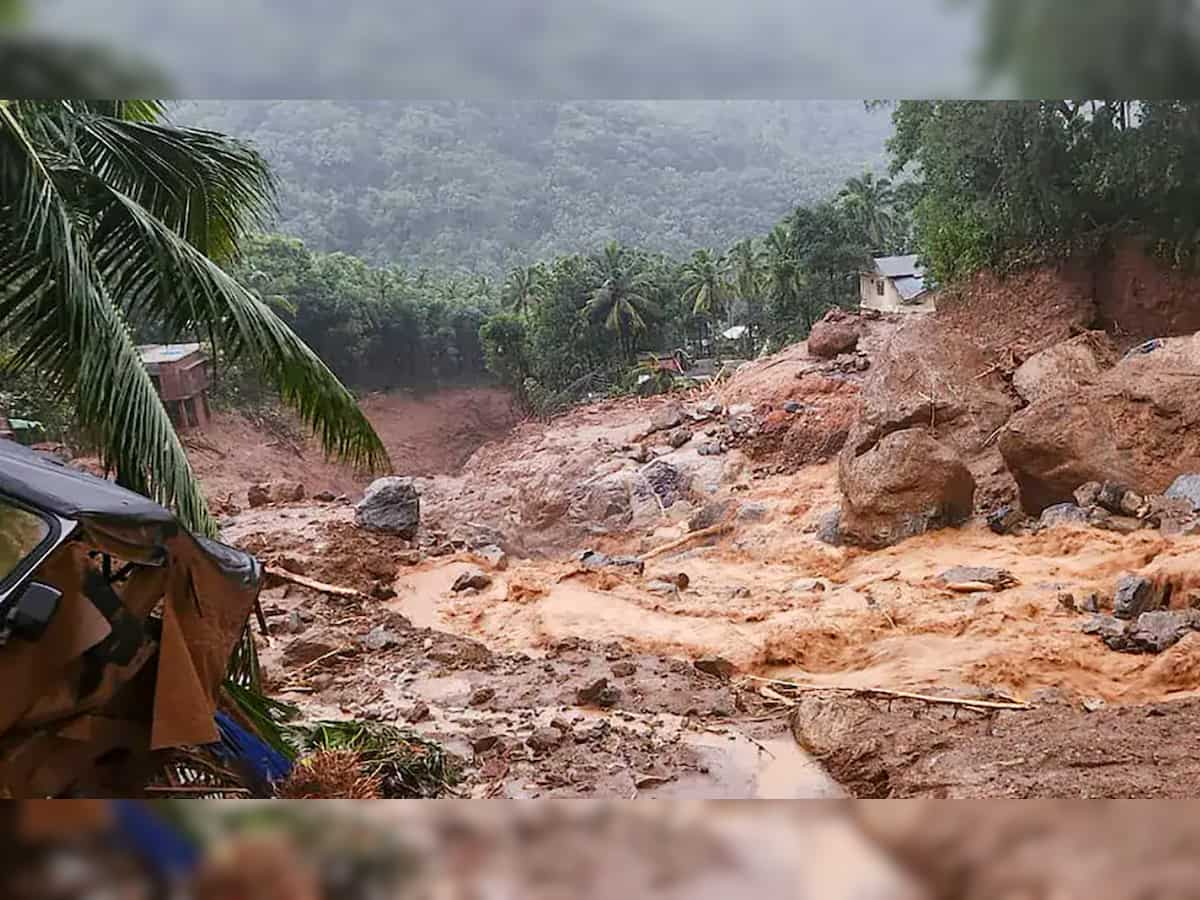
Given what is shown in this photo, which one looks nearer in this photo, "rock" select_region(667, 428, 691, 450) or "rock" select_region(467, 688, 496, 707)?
"rock" select_region(467, 688, 496, 707)

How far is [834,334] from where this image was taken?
10.2 ft

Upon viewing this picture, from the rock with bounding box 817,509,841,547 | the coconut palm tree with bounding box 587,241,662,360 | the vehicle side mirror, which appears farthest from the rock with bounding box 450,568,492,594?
the vehicle side mirror

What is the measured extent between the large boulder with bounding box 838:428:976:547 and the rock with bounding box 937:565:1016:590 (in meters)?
0.14

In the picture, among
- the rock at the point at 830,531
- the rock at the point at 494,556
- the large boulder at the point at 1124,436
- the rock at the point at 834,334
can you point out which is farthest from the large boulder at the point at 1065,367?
the rock at the point at 494,556

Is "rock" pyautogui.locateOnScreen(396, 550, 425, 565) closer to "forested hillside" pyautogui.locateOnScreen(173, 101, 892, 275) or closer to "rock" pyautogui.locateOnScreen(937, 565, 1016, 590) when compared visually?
"forested hillside" pyautogui.locateOnScreen(173, 101, 892, 275)

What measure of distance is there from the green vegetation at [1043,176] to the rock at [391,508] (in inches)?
63.2

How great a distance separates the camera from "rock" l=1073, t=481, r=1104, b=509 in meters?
3.08

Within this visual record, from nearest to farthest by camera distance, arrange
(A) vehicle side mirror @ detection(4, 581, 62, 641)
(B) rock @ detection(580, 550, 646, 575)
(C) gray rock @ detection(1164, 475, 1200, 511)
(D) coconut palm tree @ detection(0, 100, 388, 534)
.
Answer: (A) vehicle side mirror @ detection(4, 581, 62, 641)
(D) coconut palm tree @ detection(0, 100, 388, 534)
(C) gray rock @ detection(1164, 475, 1200, 511)
(B) rock @ detection(580, 550, 646, 575)

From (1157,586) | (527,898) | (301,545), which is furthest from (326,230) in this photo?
(1157,586)

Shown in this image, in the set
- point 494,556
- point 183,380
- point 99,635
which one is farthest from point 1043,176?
point 99,635

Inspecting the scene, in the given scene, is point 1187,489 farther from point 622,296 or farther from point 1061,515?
point 622,296

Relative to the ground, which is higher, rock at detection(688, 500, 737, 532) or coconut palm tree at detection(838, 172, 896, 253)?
coconut palm tree at detection(838, 172, 896, 253)

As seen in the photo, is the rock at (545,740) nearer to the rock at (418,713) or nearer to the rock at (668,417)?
the rock at (418,713)

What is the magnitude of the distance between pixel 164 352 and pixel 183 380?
9cm
